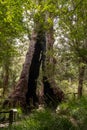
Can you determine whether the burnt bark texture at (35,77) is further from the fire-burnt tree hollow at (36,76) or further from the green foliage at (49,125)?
the green foliage at (49,125)

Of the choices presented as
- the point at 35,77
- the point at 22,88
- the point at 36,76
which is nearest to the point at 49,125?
the point at 22,88

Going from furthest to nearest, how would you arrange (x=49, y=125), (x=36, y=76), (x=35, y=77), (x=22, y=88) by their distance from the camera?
(x=36, y=76) → (x=35, y=77) → (x=22, y=88) → (x=49, y=125)

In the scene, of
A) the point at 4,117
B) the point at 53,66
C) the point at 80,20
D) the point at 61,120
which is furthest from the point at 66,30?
the point at 53,66

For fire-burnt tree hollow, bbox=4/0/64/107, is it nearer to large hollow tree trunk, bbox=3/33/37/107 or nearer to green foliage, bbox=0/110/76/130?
large hollow tree trunk, bbox=3/33/37/107

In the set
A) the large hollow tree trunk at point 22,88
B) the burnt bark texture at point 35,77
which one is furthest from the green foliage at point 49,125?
the burnt bark texture at point 35,77

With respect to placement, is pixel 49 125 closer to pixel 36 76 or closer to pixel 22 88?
pixel 22 88

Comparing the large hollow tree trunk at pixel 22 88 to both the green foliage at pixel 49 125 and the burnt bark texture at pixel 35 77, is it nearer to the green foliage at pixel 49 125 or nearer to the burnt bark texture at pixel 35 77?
the burnt bark texture at pixel 35 77

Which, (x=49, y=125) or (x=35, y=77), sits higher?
(x=35, y=77)

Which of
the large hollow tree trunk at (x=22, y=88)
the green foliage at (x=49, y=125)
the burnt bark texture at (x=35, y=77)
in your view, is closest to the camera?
the green foliage at (x=49, y=125)

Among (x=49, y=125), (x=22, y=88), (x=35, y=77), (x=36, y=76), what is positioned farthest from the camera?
(x=36, y=76)

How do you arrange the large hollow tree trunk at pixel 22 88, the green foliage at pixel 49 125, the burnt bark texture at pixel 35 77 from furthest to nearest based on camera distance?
1. the burnt bark texture at pixel 35 77
2. the large hollow tree trunk at pixel 22 88
3. the green foliage at pixel 49 125

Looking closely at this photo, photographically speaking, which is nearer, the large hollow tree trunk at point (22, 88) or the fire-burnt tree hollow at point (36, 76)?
the large hollow tree trunk at point (22, 88)

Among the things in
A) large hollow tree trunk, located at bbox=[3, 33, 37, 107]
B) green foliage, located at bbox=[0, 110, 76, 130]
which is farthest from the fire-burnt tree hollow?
green foliage, located at bbox=[0, 110, 76, 130]

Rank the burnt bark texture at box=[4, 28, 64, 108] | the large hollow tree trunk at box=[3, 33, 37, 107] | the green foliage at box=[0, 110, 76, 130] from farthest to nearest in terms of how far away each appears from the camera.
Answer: the burnt bark texture at box=[4, 28, 64, 108] → the large hollow tree trunk at box=[3, 33, 37, 107] → the green foliage at box=[0, 110, 76, 130]
